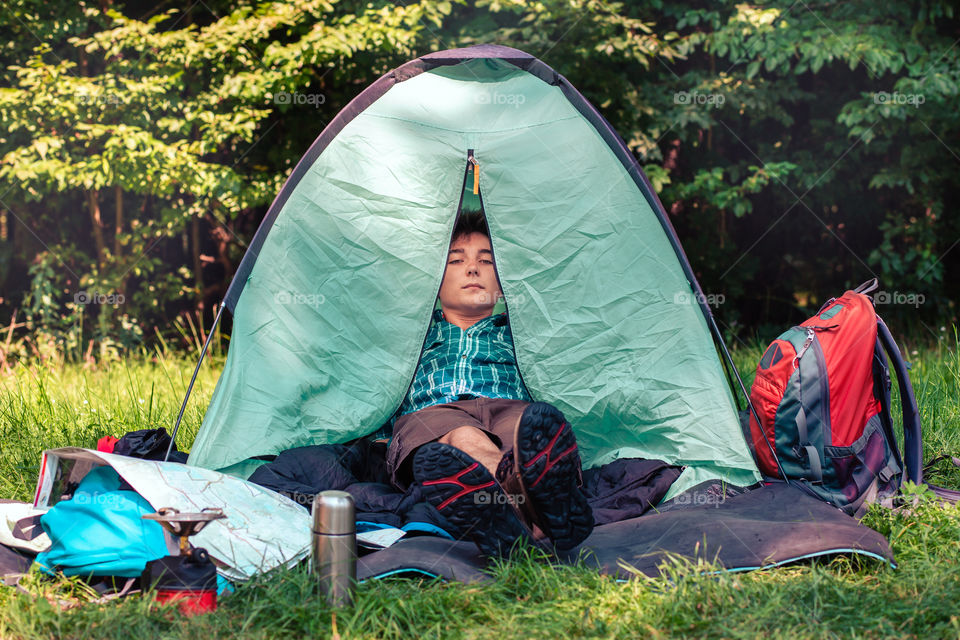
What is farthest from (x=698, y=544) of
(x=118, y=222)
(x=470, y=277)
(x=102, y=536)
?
(x=118, y=222)

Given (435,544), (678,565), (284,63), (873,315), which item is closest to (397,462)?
(435,544)

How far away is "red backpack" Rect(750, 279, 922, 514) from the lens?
7.66ft

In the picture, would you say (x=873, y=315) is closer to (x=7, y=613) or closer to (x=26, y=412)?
(x=7, y=613)

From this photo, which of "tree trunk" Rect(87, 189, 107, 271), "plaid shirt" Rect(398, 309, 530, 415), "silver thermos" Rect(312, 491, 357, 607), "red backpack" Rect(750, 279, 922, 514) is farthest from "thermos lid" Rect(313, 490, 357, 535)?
"tree trunk" Rect(87, 189, 107, 271)

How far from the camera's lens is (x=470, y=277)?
9.25 ft

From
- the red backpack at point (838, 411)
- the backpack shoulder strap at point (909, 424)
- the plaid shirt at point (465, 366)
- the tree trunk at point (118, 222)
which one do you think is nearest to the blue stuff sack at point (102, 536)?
the plaid shirt at point (465, 366)

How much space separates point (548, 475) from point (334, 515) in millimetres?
461

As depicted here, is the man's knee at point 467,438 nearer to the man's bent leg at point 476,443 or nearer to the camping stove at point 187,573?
the man's bent leg at point 476,443

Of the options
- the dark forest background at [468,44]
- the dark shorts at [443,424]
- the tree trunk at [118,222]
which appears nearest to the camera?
the dark shorts at [443,424]

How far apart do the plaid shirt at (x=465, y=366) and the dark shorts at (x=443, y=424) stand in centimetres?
11

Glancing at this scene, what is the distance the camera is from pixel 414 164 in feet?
9.08

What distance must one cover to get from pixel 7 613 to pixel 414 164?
5.69ft

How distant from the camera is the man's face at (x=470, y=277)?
111 inches

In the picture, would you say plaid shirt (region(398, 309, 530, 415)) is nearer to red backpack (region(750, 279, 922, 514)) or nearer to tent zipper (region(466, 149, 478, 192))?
tent zipper (region(466, 149, 478, 192))
